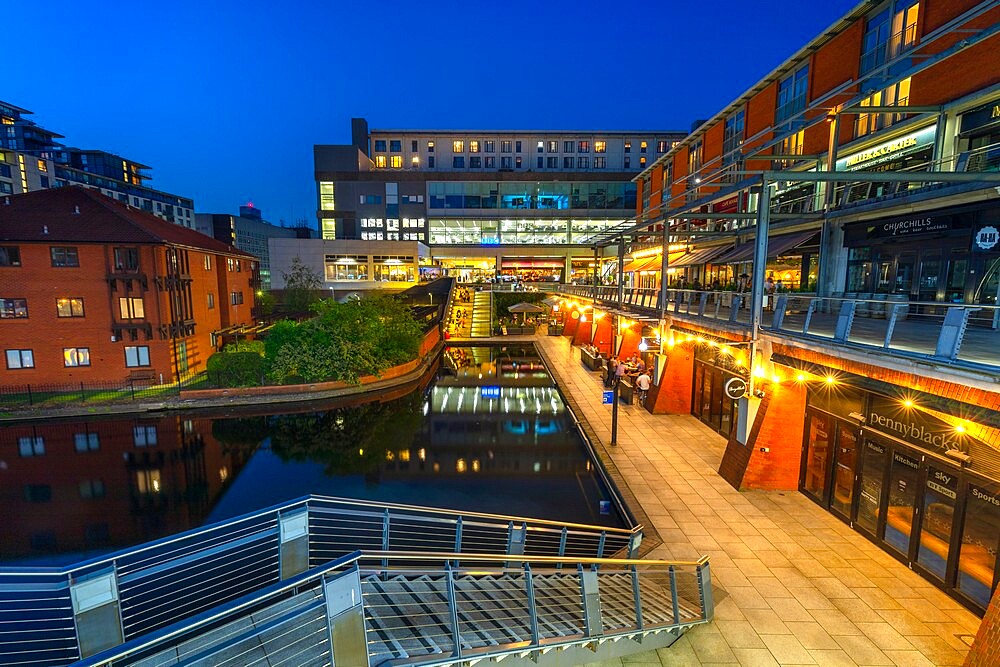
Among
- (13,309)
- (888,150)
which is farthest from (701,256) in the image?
(13,309)

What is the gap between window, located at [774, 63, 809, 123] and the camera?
827 inches

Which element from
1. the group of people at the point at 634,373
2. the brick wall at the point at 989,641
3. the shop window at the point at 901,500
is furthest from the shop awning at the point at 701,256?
the brick wall at the point at 989,641

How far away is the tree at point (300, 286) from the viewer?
A: 45.5 meters

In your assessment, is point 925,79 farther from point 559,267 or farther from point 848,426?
point 559,267

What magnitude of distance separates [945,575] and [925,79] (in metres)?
14.9

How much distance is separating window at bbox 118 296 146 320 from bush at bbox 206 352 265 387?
5.06 meters

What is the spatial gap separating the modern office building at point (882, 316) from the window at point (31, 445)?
2327 centimetres

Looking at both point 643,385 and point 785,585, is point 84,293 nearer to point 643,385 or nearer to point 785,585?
point 643,385

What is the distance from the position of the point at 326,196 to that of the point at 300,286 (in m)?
25.4

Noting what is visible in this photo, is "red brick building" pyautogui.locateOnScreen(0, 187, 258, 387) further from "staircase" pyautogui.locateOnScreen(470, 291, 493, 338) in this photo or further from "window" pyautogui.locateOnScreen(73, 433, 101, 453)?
"staircase" pyautogui.locateOnScreen(470, 291, 493, 338)

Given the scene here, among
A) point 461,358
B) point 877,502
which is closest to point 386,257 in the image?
point 461,358

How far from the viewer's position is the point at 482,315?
4356 cm

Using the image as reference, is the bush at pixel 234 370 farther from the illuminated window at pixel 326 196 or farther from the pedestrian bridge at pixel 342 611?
the illuminated window at pixel 326 196

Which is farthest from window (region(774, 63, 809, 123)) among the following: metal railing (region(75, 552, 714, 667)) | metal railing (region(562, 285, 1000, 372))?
metal railing (region(75, 552, 714, 667))
